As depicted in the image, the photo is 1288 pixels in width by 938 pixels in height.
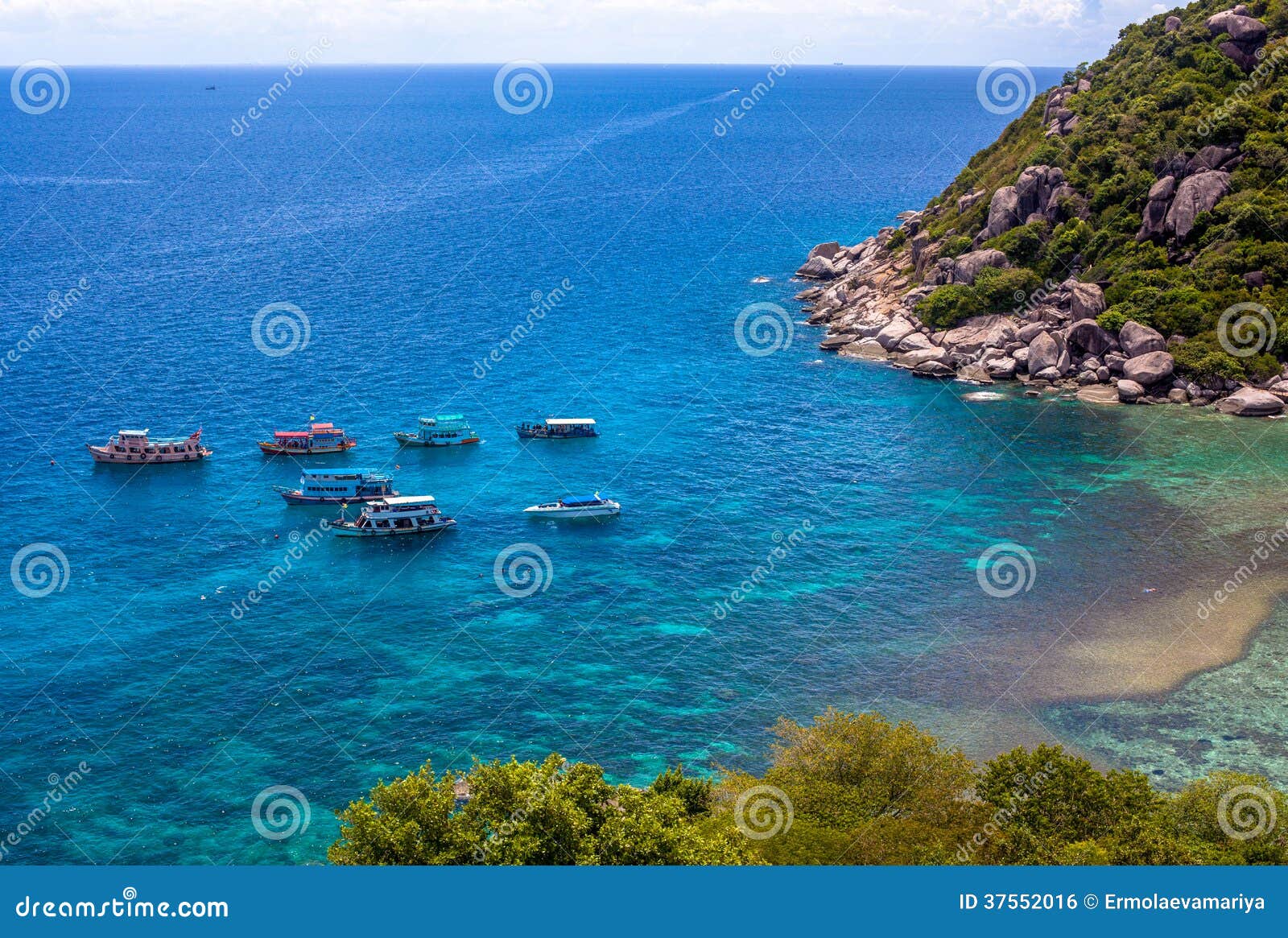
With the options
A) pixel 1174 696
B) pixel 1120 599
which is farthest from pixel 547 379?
pixel 1174 696

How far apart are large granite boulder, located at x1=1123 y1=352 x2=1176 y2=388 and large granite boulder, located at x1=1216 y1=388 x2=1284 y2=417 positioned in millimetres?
7196

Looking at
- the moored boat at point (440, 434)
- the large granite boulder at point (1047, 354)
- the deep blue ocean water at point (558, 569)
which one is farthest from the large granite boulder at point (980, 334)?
the moored boat at point (440, 434)

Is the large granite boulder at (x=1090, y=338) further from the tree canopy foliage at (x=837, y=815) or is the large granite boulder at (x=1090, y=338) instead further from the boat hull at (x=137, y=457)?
the boat hull at (x=137, y=457)

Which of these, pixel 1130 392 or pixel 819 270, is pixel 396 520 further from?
pixel 819 270

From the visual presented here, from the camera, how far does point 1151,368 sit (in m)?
120

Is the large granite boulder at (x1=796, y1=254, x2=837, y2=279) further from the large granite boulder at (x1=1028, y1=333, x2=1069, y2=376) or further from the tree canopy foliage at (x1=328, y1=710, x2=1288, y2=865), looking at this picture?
the tree canopy foliage at (x1=328, y1=710, x2=1288, y2=865)

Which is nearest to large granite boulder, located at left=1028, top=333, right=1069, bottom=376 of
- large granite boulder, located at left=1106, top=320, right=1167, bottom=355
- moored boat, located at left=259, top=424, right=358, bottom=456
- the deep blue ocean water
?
large granite boulder, located at left=1106, top=320, right=1167, bottom=355

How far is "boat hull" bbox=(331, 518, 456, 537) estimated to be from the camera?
324 feet

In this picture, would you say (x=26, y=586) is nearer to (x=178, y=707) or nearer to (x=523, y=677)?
(x=178, y=707)

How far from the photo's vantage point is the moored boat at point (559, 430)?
4719 inches

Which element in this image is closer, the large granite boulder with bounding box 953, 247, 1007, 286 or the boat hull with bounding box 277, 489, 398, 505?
the boat hull with bounding box 277, 489, 398, 505

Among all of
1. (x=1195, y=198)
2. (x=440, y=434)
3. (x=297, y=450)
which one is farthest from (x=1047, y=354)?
(x=297, y=450)

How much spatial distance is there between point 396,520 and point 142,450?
31151mm

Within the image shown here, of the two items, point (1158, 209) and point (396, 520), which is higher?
point (1158, 209)
